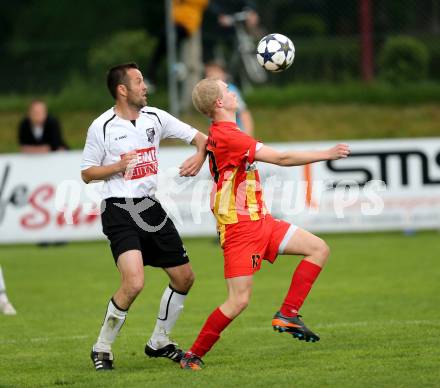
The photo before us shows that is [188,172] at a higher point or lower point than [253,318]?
higher

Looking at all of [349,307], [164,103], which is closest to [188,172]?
[349,307]

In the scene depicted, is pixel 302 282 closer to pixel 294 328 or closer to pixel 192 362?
pixel 294 328

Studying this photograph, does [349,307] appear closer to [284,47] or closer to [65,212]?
[284,47]

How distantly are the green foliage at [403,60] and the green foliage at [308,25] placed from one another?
4.36ft

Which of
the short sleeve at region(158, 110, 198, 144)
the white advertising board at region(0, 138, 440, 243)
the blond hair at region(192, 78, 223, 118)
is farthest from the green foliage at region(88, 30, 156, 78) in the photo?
the blond hair at region(192, 78, 223, 118)

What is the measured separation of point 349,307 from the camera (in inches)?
397

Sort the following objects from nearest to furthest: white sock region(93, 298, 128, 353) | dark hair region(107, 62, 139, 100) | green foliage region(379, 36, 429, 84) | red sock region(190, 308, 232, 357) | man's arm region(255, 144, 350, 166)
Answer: man's arm region(255, 144, 350, 166)
red sock region(190, 308, 232, 357)
white sock region(93, 298, 128, 353)
dark hair region(107, 62, 139, 100)
green foliage region(379, 36, 429, 84)

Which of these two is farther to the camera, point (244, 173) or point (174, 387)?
point (244, 173)

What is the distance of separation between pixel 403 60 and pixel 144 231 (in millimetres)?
14224

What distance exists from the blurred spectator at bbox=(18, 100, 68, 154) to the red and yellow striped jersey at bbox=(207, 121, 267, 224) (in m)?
9.59

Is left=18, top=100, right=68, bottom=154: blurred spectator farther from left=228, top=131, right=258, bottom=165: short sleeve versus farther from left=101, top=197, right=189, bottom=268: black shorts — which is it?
left=228, top=131, right=258, bottom=165: short sleeve

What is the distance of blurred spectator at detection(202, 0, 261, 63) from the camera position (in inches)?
814

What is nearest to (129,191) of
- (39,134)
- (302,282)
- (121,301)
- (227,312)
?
(121,301)

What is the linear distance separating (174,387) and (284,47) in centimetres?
295
